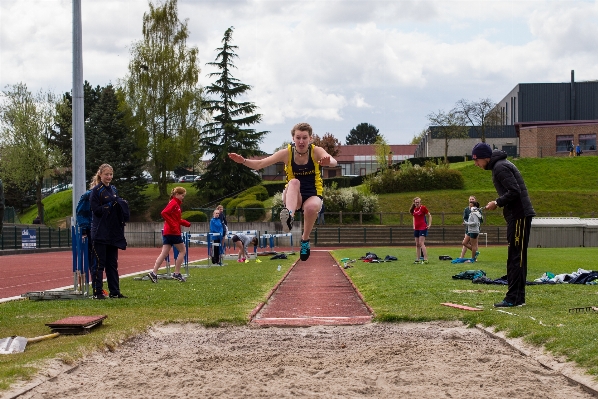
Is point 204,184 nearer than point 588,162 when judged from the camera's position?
Yes

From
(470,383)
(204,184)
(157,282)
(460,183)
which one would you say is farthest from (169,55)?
(470,383)

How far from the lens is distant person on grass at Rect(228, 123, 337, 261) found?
9.38 metres

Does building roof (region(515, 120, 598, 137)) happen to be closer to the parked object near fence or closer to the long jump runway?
the parked object near fence

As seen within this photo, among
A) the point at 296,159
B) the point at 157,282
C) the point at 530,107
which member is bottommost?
the point at 157,282

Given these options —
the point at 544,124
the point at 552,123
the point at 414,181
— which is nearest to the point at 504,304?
the point at 414,181

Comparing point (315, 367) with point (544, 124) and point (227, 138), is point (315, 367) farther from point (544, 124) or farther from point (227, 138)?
point (544, 124)

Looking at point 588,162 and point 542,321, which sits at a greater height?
point 588,162

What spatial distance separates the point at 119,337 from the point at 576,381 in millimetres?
4683

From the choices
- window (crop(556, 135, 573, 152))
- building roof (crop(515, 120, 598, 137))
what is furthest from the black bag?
building roof (crop(515, 120, 598, 137))

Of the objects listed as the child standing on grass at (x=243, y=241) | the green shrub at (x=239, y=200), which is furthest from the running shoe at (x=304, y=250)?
the green shrub at (x=239, y=200)

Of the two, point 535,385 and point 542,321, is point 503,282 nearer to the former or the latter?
point 542,321

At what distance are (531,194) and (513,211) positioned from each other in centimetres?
5306

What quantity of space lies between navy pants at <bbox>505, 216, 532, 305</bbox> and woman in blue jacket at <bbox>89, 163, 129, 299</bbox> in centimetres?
603

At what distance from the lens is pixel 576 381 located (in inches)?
224
